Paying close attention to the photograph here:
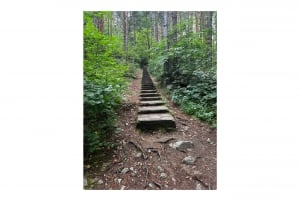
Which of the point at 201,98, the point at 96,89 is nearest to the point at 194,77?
the point at 201,98

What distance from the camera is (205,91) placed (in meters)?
4.12

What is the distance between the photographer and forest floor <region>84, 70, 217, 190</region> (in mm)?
2055

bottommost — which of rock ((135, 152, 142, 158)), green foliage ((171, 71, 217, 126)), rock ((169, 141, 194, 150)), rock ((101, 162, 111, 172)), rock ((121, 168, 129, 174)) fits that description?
rock ((121, 168, 129, 174))

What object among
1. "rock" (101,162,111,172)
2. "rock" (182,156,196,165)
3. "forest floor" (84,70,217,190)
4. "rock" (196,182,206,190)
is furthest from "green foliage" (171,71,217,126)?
"rock" (101,162,111,172)

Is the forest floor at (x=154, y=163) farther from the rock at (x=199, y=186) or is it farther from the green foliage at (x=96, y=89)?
the green foliage at (x=96, y=89)

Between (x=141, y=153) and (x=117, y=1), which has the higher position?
(x=117, y=1)

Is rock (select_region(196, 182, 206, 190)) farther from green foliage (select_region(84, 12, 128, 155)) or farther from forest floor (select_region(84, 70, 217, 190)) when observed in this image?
green foliage (select_region(84, 12, 128, 155))

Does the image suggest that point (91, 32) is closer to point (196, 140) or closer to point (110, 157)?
point (110, 157)

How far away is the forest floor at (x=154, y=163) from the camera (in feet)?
6.74

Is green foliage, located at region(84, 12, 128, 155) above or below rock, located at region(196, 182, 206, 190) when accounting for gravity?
above

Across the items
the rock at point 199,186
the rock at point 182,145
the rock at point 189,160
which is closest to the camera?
the rock at point 199,186

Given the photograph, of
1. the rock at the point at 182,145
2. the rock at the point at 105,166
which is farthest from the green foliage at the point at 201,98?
the rock at the point at 105,166
